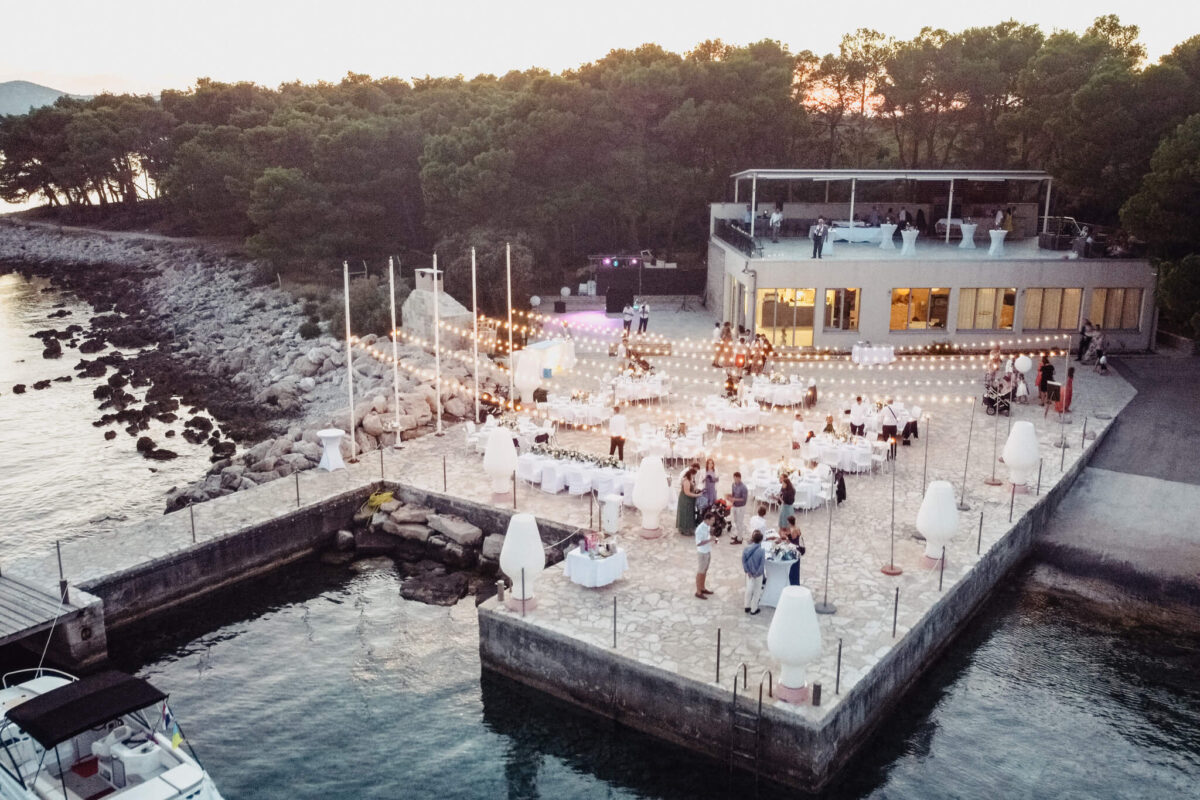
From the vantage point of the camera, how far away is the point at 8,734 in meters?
12.2

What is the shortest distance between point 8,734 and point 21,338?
46.8 meters

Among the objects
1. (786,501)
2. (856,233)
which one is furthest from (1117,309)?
(786,501)

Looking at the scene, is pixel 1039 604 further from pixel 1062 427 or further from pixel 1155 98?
pixel 1155 98

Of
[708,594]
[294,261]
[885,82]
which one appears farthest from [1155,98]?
[294,261]

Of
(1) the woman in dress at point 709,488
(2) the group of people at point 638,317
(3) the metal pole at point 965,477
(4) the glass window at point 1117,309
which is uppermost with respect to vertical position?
(4) the glass window at point 1117,309

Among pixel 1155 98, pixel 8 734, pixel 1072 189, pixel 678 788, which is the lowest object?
pixel 678 788

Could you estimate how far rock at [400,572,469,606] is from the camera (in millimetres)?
18922

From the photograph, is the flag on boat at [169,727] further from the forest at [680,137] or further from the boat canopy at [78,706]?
the forest at [680,137]

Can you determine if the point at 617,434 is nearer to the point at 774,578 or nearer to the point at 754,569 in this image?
the point at 774,578

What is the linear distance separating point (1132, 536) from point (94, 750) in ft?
63.1

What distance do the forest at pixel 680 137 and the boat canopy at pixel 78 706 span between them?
3050 centimetres

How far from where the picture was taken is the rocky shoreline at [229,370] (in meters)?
25.8

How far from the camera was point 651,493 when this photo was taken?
18.3m

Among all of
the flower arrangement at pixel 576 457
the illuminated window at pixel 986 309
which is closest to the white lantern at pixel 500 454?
the flower arrangement at pixel 576 457
